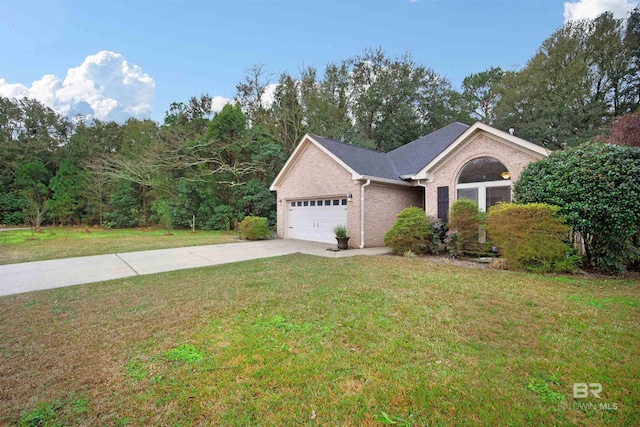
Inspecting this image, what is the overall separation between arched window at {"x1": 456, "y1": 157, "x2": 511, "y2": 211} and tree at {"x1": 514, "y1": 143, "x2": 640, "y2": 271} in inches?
83.3

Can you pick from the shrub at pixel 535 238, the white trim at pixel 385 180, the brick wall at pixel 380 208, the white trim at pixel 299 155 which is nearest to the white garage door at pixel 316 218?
the brick wall at pixel 380 208

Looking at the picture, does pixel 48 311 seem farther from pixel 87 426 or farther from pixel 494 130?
pixel 494 130

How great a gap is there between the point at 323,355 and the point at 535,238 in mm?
6742

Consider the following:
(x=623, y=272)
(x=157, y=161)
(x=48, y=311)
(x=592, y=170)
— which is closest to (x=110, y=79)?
(x=157, y=161)

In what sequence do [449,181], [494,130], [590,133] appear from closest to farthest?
[494,130] → [449,181] → [590,133]

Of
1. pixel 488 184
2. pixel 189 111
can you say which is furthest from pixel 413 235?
pixel 189 111

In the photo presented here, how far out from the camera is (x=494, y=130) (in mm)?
10102

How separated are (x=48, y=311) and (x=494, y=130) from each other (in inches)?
496

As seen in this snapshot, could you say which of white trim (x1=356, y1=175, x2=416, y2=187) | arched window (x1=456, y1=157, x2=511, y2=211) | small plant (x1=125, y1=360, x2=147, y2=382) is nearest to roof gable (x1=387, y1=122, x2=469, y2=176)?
white trim (x1=356, y1=175, x2=416, y2=187)

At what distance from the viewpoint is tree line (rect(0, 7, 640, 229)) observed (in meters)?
20.6

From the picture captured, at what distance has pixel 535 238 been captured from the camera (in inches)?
283

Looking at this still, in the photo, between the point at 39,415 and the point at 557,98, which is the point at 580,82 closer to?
the point at 557,98

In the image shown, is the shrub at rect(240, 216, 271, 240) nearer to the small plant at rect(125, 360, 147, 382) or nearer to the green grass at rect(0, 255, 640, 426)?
the green grass at rect(0, 255, 640, 426)

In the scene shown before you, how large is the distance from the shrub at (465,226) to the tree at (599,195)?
5.04ft
